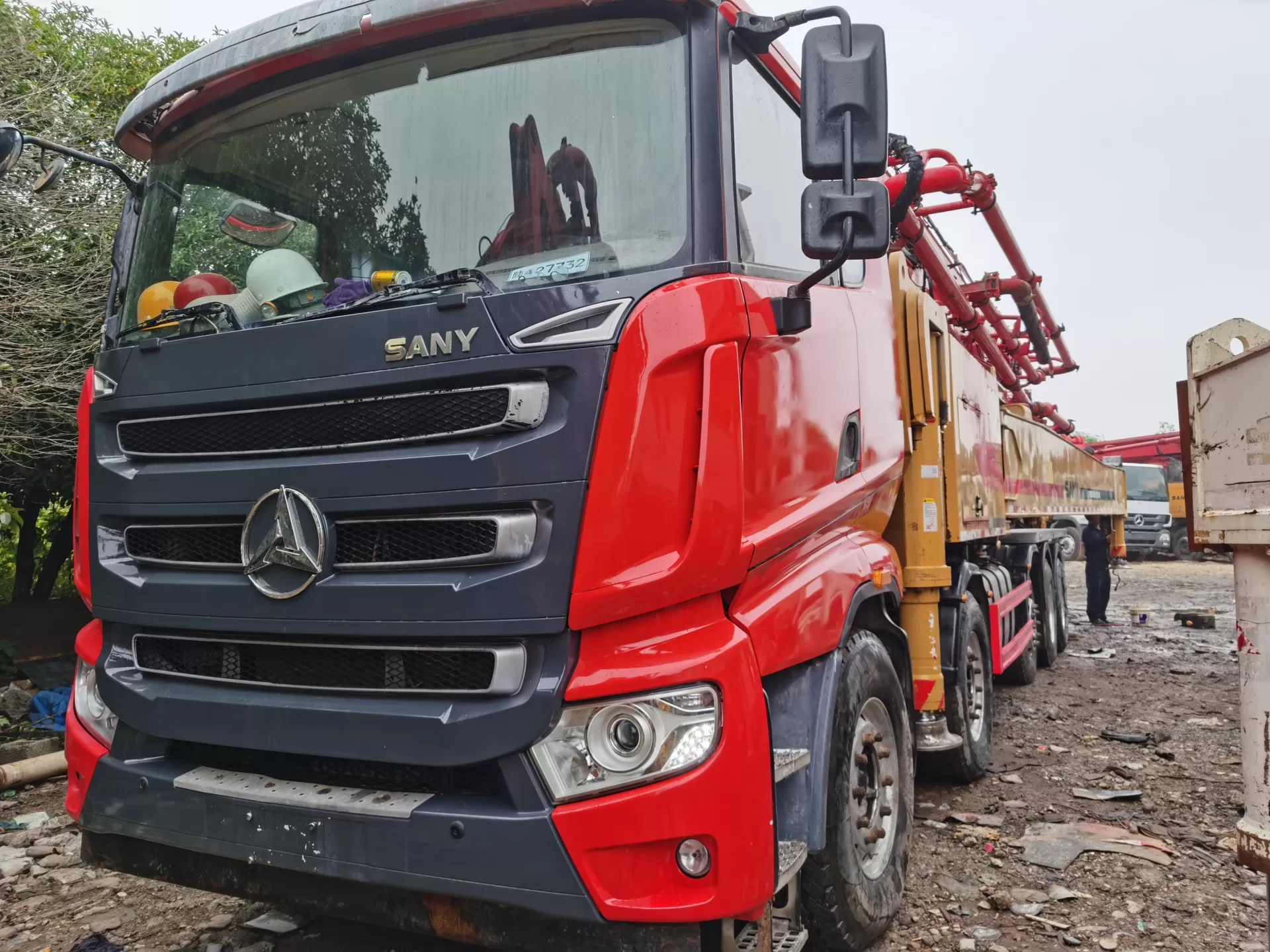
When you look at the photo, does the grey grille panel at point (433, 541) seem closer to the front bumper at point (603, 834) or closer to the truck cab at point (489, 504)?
the truck cab at point (489, 504)

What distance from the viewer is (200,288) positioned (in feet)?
9.93

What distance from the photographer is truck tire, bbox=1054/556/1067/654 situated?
9727 mm

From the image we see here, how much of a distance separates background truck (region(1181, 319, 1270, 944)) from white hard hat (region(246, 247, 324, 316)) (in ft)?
7.97

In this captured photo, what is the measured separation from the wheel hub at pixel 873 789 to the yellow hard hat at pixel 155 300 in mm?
2585

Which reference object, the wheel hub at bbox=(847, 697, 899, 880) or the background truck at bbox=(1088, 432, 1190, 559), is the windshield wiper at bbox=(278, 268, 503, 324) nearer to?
the wheel hub at bbox=(847, 697, 899, 880)

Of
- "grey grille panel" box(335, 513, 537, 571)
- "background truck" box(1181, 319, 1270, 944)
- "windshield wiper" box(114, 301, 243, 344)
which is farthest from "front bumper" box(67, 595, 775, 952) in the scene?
"windshield wiper" box(114, 301, 243, 344)

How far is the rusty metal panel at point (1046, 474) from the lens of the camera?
7.01m

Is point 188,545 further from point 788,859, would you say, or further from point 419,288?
point 788,859

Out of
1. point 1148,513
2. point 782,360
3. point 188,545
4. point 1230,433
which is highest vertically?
point 782,360

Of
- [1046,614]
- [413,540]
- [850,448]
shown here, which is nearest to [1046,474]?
[1046,614]

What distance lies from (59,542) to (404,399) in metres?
7.80

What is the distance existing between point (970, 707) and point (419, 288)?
3.96 m

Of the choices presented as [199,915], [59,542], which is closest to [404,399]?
[199,915]

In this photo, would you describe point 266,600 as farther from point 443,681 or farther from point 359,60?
point 359,60
